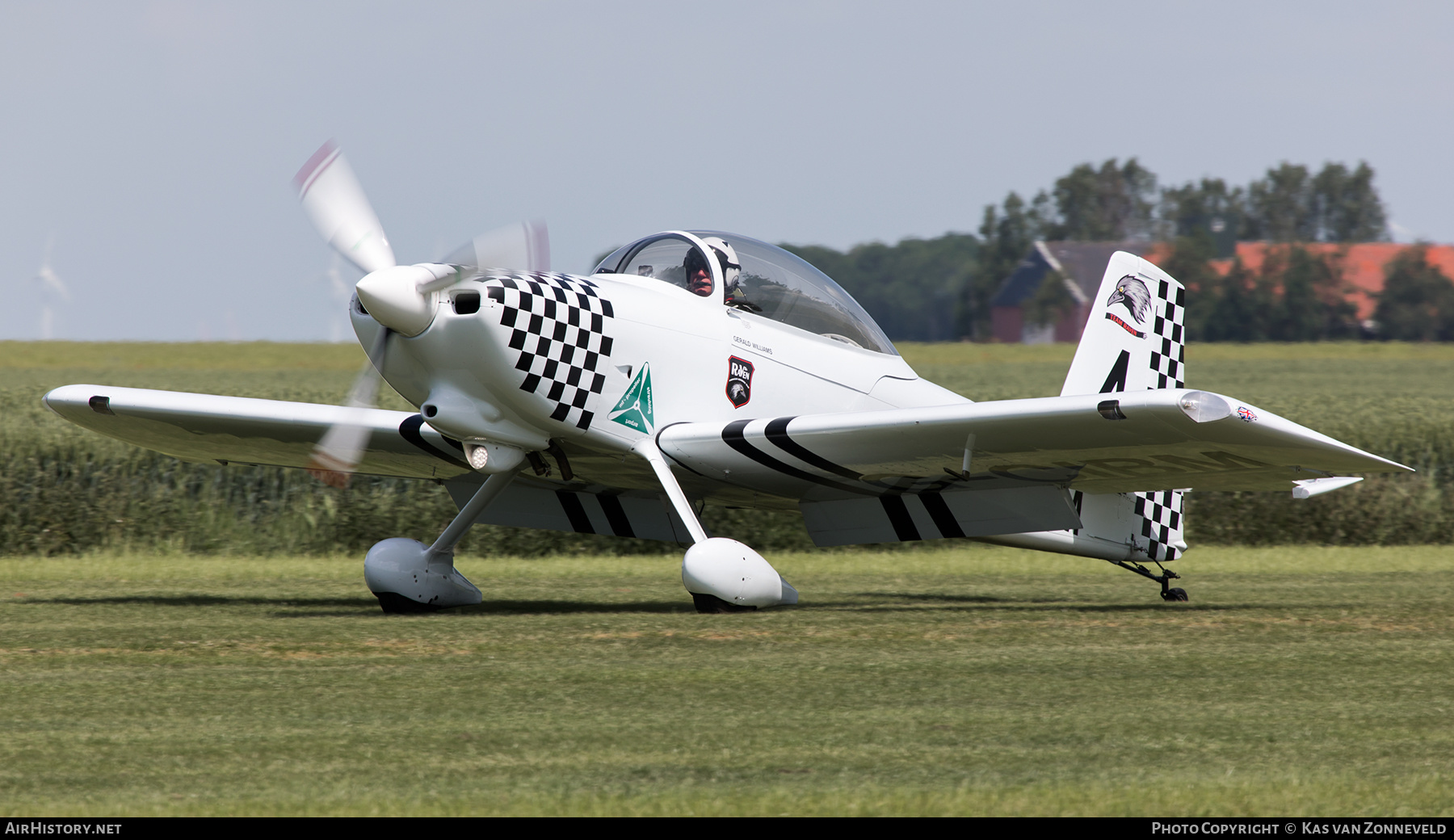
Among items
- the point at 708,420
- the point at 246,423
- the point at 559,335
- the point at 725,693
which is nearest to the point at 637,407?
the point at 708,420

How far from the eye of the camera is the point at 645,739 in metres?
5.05

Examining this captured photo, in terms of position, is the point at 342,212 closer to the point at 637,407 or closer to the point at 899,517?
the point at 637,407

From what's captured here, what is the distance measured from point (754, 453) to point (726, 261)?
1.37m

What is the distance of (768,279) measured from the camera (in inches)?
401

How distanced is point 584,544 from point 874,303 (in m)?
52.3

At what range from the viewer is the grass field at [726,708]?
425cm

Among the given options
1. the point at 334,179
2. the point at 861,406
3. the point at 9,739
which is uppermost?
the point at 334,179

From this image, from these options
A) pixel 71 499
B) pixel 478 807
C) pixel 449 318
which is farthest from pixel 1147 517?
pixel 71 499

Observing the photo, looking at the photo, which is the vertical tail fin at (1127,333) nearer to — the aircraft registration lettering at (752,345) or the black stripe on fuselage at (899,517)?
the black stripe on fuselage at (899,517)

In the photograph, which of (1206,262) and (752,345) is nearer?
(752,345)

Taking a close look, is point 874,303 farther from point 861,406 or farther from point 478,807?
point 478,807

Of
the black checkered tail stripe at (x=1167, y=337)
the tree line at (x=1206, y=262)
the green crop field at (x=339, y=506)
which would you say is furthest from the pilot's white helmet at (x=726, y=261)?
the tree line at (x=1206, y=262)

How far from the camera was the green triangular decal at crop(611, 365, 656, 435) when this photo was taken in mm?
9289

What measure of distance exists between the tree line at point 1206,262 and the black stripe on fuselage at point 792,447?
3781 centimetres
